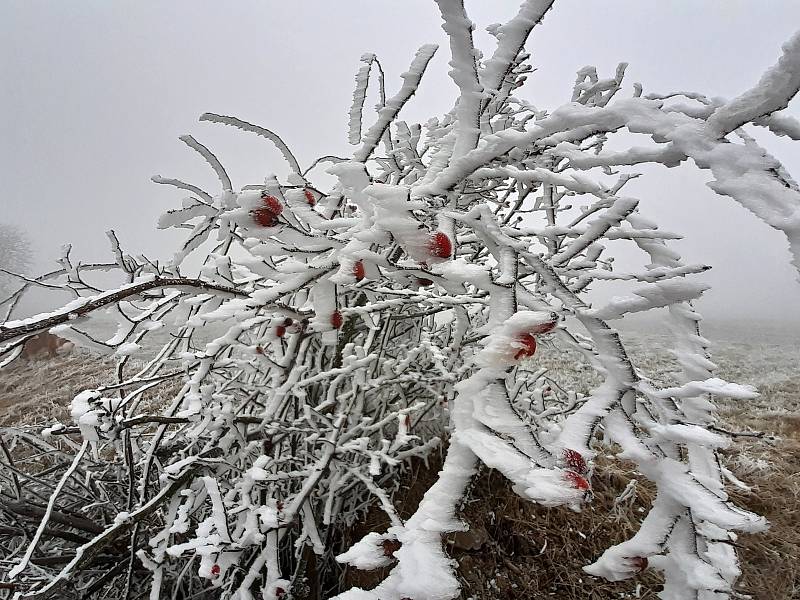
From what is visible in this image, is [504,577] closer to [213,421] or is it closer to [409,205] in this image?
[213,421]

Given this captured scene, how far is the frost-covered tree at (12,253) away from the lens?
17855 millimetres

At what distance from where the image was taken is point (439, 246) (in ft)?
1.64

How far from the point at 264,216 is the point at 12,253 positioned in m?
23.9

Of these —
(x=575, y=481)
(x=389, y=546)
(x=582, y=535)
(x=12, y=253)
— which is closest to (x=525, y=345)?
(x=575, y=481)

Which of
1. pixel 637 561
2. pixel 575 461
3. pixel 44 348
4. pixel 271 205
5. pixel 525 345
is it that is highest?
pixel 271 205

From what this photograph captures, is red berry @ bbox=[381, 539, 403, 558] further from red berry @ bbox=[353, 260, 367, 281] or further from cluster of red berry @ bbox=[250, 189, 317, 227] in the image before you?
cluster of red berry @ bbox=[250, 189, 317, 227]

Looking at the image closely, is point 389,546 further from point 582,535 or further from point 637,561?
point 582,535

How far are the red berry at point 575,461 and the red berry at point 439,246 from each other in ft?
0.79

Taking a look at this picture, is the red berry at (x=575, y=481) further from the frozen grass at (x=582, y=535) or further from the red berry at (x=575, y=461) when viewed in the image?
the frozen grass at (x=582, y=535)

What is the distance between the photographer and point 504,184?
1559 millimetres

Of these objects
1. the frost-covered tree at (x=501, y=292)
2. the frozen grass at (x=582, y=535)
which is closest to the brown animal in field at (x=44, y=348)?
the frozen grass at (x=582, y=535)

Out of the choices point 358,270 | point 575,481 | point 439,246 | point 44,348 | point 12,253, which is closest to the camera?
point 575,481

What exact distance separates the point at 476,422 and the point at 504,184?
49.6 inches

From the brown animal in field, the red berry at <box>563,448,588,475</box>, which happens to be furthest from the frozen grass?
the brown animal in field
